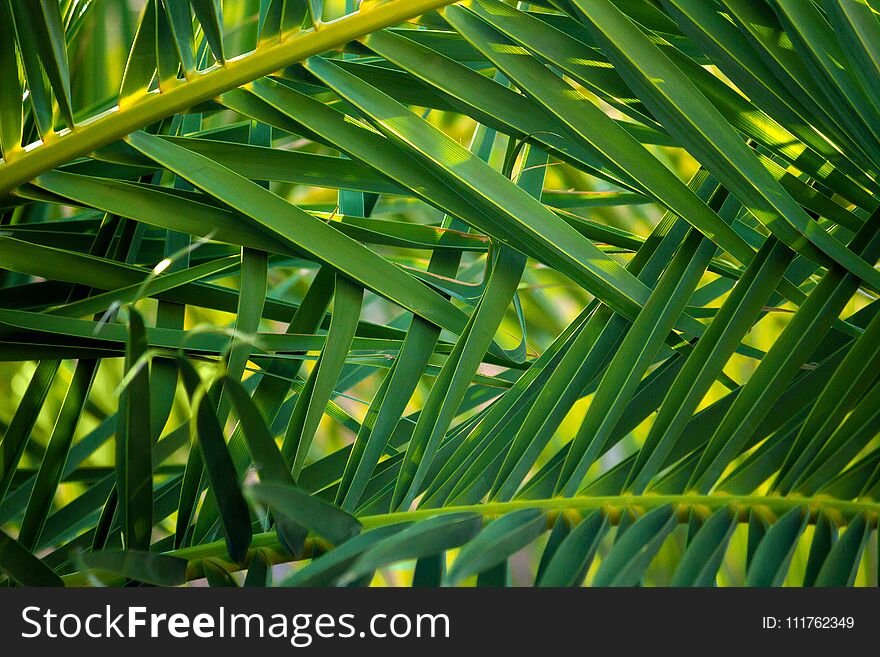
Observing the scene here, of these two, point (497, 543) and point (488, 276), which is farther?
point (488, 276)

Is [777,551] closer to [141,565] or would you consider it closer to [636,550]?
[636,550]

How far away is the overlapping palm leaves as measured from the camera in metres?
0.24

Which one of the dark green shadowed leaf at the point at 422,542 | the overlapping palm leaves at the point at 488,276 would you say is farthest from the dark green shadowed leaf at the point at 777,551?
Answer: the dark green shadowed leaf at the point at 422,542

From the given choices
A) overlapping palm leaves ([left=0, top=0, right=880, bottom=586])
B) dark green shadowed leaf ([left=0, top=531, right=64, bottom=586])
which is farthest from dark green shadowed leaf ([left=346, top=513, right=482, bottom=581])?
dark green shadowed leaf ([left=0, top=531, right=64, bottom=586])

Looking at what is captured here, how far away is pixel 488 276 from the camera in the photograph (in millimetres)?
315

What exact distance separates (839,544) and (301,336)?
0.77 feet

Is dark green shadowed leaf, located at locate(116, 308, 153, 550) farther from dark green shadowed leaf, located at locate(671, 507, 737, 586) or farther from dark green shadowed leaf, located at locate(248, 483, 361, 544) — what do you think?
dark green shadowed leaf, located at locate(671, 507, 737, 586)

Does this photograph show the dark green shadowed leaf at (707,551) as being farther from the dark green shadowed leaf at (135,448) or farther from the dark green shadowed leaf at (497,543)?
the dark green shadowed leaf at (135,448)

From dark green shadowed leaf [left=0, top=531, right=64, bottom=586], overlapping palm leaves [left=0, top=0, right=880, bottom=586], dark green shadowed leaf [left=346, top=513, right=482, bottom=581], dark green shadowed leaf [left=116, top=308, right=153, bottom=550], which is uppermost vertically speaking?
overlapping palm leaves [left=0, top=0, right=880, bottom=586]

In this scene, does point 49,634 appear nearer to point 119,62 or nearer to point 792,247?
point 792,247

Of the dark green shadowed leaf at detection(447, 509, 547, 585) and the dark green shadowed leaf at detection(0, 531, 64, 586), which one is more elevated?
the dark green shadowed leaf at detection(0, 531, 64, 586)

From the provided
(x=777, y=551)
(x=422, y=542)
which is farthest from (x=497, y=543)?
(x=777, y=551)

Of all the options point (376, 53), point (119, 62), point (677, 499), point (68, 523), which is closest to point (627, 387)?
point (677, 499)

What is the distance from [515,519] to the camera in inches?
8.4
